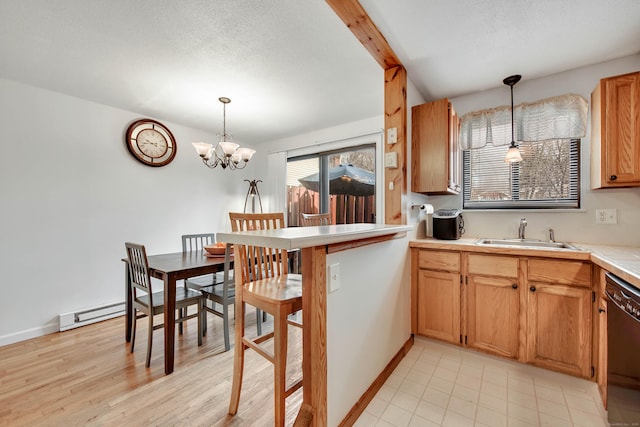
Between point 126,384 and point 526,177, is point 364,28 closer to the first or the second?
point 526,177

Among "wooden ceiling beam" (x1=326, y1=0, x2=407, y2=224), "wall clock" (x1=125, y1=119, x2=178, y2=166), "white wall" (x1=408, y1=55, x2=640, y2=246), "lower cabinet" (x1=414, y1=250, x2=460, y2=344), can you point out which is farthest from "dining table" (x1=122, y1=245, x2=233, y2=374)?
"white wall" (x1=408, y1=55, x2=640, y2=246)

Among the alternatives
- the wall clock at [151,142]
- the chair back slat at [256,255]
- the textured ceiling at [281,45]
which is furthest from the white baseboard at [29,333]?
the chair back slat at [256,255]

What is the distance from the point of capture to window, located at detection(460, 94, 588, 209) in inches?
86.7

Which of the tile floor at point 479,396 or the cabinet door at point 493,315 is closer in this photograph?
the tile floor at point 479,396

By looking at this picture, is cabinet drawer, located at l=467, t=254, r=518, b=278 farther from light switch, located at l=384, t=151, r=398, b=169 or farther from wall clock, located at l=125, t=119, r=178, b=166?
wall clock, located at l=125, t=119, r=178, b=166

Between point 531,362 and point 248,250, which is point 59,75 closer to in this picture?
point 248,250

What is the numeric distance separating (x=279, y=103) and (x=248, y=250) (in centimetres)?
210

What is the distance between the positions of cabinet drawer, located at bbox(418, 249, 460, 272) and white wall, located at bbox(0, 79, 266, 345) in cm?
320

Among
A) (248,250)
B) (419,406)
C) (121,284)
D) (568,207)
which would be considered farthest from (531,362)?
(121,284)

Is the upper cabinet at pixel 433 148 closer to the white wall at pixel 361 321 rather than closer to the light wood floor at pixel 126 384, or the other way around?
the white wall at pixel 361 321

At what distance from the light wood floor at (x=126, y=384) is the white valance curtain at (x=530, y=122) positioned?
262 cm

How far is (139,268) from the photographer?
81.9 inches

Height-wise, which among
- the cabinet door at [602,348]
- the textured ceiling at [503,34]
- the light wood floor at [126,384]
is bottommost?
the light wood floor at [126,384]

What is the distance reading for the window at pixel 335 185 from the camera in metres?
3.79
